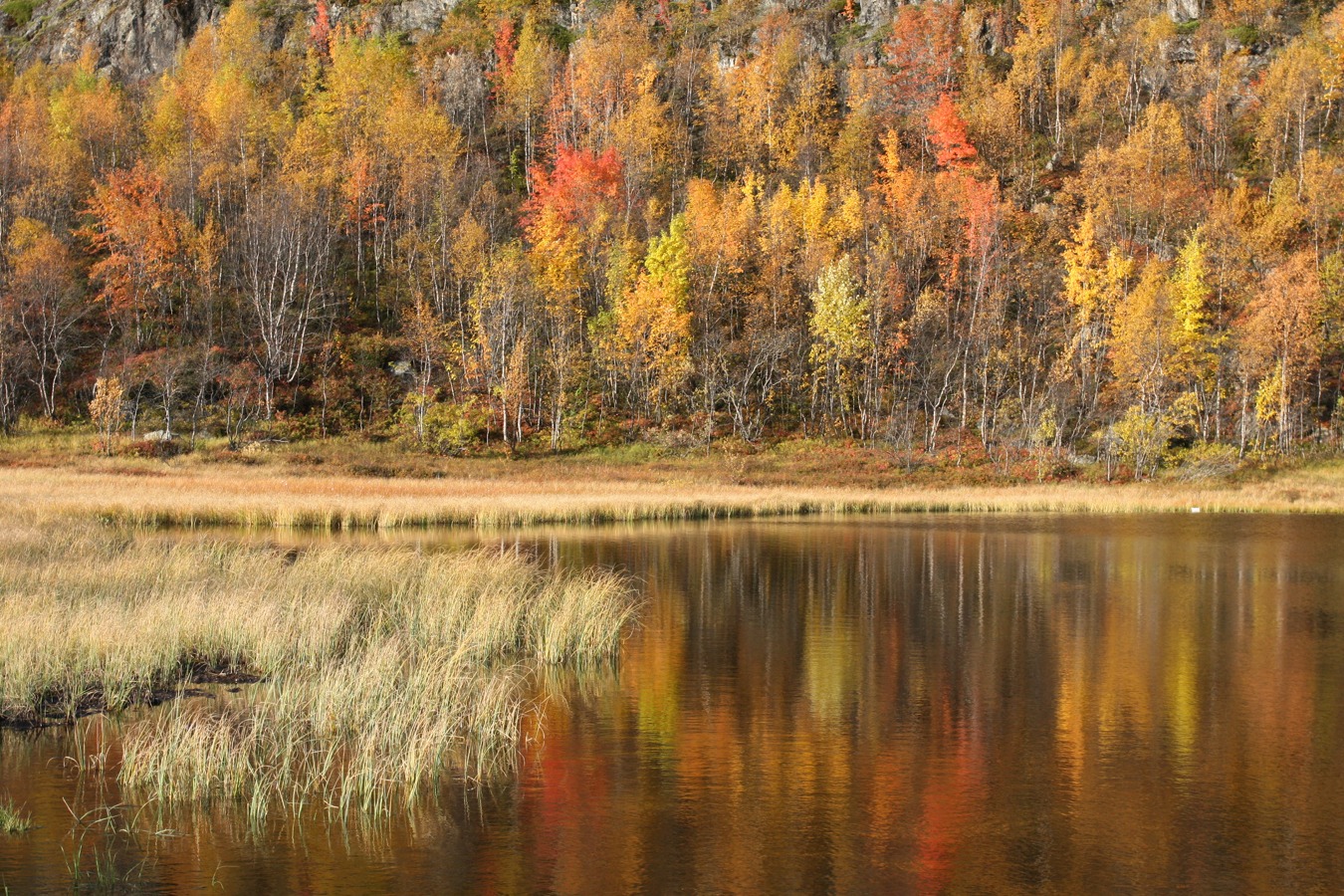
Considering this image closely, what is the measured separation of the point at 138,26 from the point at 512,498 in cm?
11749

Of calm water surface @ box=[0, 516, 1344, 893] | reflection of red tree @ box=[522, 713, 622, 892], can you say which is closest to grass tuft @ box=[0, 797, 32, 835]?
calm water surface @ box=[0, 516, 1344, 893]

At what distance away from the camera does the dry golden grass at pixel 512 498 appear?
4200cm

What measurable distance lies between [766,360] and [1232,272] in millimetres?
33531

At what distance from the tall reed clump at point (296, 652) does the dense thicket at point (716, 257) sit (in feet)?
169

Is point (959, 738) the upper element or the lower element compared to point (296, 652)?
lower

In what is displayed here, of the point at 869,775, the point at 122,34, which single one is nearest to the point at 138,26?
the point at 122,34

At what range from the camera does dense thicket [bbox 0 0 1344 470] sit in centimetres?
7612

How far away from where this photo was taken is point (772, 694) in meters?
18.2

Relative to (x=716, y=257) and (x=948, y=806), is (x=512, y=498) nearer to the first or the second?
(x=948, y=806)

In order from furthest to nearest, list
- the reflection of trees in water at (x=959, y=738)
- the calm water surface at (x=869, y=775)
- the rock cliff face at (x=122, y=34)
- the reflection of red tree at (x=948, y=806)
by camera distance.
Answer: the rock cliff face at (x=122, y=34)
the reflection of trees in water at (x=959, y=738)
the reflection of red tree at (x=948, y=806)
the calm water surface at (x=869, y=775)

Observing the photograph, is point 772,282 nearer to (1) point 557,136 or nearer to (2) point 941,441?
(2) point 941,441

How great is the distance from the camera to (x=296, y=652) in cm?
1864

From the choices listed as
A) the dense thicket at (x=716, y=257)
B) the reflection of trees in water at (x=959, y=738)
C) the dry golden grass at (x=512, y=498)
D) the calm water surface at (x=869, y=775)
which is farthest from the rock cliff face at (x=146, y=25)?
the calm water surface at (x=869, y=775)

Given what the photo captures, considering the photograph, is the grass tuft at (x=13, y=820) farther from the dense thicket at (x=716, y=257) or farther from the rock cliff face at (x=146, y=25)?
the rock cliff face at (x=146, y=25)
